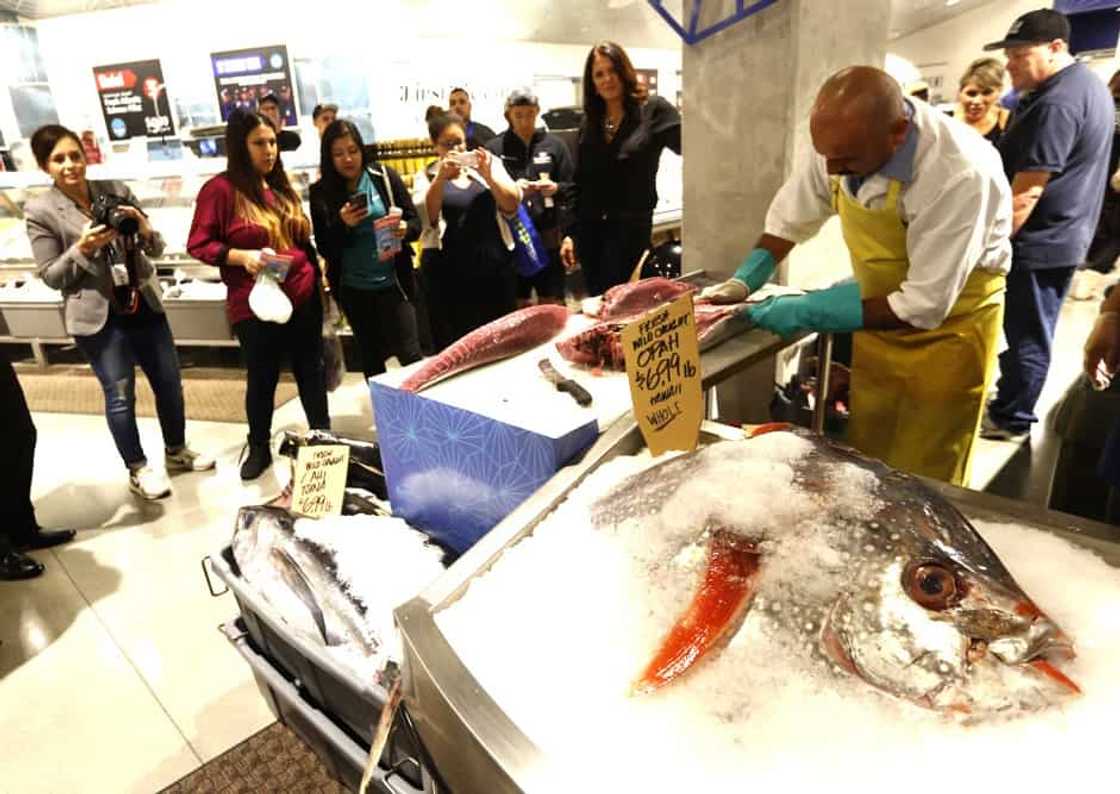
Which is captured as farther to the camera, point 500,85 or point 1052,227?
point 500,85

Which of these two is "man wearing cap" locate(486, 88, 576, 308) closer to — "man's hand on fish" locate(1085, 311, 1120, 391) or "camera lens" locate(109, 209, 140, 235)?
"camera lens" locate(109, 209, 140, 235)

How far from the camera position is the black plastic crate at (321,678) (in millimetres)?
1172

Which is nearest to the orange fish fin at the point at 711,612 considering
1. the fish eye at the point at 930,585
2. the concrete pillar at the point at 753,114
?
the fish eye at the point at 930,585

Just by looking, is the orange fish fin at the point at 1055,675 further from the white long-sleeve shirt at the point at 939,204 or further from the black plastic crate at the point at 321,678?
the white long-sleeve shirt at the point at 939,204

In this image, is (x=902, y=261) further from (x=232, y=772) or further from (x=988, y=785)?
(x=232, y=772)

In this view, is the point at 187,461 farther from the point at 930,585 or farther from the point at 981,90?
the point at 981,90

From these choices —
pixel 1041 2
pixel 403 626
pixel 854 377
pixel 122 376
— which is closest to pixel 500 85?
pixel 122 376

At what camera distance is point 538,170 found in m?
4.03

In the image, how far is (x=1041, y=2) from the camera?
12.8 m

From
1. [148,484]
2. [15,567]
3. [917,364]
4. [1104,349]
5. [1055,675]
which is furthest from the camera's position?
[148,484]

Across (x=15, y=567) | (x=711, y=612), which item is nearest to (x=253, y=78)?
(x=15, y=567)

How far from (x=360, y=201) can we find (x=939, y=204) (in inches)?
102

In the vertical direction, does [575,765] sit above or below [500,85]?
below

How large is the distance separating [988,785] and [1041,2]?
1634 centimetres
